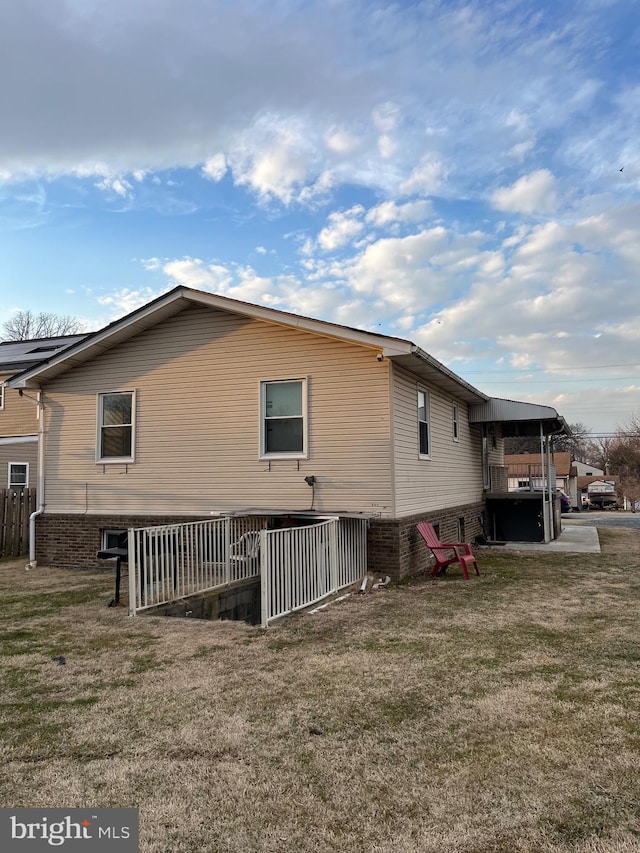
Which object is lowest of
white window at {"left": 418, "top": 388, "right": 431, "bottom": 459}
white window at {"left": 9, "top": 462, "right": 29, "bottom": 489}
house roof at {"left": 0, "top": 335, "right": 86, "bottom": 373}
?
white window at {"left": 9, "top": 462, "right": 29, "bottom": 489}

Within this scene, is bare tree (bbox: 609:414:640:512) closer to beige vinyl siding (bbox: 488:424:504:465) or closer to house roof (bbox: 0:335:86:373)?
beige vinyl siding (bbox: 488:424:504:465)

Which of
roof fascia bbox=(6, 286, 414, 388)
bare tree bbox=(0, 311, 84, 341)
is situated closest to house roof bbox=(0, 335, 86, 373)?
roof fascia bbox=(6, 286, 414, 388)

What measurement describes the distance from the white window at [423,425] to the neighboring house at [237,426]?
5 centimetres

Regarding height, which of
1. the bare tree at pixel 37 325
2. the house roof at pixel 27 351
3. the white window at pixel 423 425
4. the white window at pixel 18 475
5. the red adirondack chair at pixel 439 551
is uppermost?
the bare tree at pixel 37 325

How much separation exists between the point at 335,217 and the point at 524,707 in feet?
38.6

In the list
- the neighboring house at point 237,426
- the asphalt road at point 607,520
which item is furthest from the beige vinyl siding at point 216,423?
the asphalt road at point 607,520

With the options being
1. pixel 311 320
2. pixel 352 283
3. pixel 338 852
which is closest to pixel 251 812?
pixel 338 852

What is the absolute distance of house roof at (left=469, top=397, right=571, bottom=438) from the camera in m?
14.1

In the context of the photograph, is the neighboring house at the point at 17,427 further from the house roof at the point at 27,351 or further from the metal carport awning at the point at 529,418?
the metal carport awning at the point at 529,418

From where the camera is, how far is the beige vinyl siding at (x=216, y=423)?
9398 millimetres

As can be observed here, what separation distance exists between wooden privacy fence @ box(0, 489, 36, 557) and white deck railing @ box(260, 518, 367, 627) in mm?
7695

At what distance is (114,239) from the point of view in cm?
1250

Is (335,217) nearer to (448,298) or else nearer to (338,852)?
(448,298)

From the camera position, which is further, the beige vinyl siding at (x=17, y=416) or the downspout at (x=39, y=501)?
the beige vinyl siding at (x=17, y=416)
